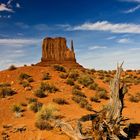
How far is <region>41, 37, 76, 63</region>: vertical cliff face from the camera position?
57.3m

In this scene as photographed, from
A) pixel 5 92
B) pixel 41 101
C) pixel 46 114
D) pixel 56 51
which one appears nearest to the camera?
pixel 46 114

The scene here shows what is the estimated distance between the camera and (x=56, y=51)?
190ft

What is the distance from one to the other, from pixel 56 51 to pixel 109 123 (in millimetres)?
45999

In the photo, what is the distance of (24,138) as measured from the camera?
13.5 metres

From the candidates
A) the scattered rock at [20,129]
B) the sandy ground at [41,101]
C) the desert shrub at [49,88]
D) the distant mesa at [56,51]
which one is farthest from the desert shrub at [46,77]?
the distant mesa at [56,51]

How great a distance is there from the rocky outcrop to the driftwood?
43951 mm

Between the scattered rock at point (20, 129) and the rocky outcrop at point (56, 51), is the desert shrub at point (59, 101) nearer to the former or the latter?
the scattered rock at point (20, 129)

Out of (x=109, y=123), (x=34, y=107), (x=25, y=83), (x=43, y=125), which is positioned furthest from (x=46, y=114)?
(x=25, y=83)

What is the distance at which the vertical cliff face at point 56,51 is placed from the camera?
57.3m

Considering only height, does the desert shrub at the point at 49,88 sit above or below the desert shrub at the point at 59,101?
above

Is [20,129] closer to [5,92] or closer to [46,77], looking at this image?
[5,92]

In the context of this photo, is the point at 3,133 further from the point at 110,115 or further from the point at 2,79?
the point at 2,79

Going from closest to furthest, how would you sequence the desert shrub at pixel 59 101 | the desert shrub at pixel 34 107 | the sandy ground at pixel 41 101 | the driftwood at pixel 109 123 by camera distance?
the driftwood at pixel 109 123
the sandy ground at pixel 41 101
the desert shrub at pixel 34 107
the desert shrub at pixel 59 101

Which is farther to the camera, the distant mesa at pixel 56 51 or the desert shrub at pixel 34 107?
the distant mesa at pixel 56 51
